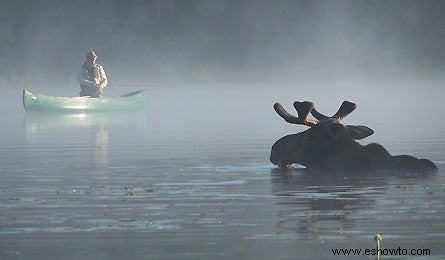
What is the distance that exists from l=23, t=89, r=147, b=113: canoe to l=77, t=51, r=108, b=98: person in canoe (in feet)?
0.99

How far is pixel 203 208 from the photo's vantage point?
15.6 metres

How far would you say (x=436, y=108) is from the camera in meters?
45.8

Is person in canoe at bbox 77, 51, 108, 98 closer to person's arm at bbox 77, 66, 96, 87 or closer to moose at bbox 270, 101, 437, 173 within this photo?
person's arm at bbox 77, 66, 96, 87

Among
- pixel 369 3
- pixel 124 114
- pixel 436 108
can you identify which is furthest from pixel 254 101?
pixel 369 3

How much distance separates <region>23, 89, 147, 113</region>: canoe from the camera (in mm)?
49594

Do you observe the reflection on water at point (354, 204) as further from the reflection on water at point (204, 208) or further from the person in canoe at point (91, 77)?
the person in canoe at point (91, 77)

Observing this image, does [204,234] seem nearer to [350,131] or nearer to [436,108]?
[350,131]

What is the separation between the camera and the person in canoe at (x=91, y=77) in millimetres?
47219

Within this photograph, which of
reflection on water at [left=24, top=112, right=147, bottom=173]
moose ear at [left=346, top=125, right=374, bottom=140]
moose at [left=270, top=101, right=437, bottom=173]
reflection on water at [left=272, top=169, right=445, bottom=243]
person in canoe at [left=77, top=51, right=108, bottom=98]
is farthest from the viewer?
person in canoe at [left=77, top=51, right=108, bottom=98]

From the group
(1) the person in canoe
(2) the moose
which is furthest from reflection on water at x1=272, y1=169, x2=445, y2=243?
(1) the person in canoe

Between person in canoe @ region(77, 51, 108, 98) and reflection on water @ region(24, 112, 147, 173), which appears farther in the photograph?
person in canoe @ region(77, 51, 108, 98)

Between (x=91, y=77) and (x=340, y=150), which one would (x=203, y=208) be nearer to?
(x=340, y=150)

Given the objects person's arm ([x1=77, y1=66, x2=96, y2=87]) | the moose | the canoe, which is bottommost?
the moose

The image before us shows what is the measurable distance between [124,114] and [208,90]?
24471 millimetres
